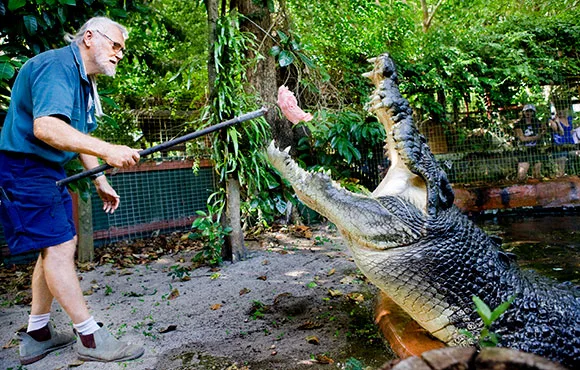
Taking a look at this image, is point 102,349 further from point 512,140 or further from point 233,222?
point 512,140

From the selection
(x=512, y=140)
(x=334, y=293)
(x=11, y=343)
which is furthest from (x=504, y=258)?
(x=512, y=140)

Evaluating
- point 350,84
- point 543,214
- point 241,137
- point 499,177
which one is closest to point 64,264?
point 241,137

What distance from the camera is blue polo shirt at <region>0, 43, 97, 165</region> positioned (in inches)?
78.6

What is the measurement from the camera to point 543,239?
15.5 feet

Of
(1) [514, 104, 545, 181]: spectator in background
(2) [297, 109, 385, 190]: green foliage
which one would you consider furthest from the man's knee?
(1) [514, 104, 545, 181]: spectator in background

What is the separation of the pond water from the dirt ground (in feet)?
5.42

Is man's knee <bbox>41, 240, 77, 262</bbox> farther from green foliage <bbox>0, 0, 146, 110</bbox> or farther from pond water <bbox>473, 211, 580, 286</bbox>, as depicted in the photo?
pond water <bbox>473, 211, 580, 286</bbox>

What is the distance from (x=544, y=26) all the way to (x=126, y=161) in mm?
9590

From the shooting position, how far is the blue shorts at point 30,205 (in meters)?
2.08

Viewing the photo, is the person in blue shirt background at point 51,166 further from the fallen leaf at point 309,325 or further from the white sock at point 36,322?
the fallen leaf at point 309,325

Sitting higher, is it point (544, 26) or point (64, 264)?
point (544, 26)

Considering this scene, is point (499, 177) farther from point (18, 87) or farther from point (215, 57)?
point (18, 87)

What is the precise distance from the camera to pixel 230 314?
2.78 meters

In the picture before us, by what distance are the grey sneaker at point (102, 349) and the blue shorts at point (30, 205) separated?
20.1 inches
